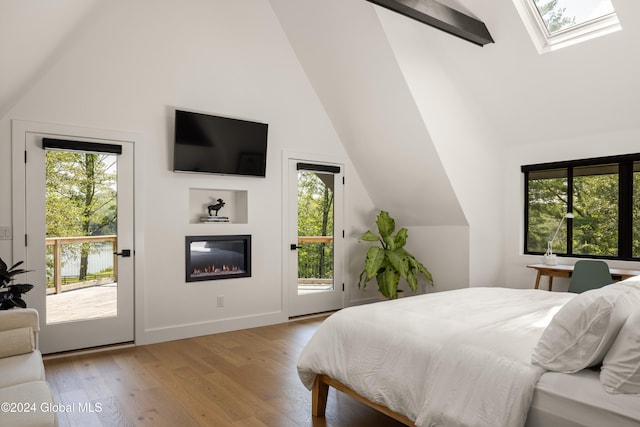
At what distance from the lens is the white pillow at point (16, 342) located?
2.43 meters

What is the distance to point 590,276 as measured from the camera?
13.4ft

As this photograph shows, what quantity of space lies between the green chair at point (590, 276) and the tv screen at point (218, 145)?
3313 millimetres

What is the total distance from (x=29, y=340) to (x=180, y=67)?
9.66 feet

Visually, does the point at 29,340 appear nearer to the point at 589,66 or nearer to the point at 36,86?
the point at 36,86

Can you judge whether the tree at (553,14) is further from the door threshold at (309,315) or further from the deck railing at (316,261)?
the door threshold at (309,315)

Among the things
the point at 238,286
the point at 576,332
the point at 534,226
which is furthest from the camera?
the point at 534,226

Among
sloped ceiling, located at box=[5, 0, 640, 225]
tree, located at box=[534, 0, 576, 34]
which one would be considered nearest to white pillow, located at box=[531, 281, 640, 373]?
sloped ceiling, located at box=[5, 0, 640, 225]

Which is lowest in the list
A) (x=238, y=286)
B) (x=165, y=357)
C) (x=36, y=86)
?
(x=165, y=357)

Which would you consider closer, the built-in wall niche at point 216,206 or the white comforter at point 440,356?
the white comforter at point 440,356

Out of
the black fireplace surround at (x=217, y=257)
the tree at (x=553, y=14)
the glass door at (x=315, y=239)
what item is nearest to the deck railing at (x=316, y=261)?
the glass door at (x=315, y=239)

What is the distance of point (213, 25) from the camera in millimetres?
4676

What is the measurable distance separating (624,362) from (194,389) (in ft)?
8.47

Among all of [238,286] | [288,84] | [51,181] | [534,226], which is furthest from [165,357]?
[534,226]

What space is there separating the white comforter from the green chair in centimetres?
139
